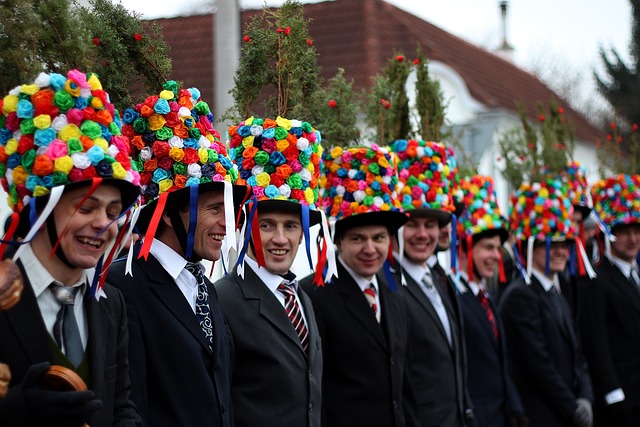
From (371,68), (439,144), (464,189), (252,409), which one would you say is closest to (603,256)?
(464,189)

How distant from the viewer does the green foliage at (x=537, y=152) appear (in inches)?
371

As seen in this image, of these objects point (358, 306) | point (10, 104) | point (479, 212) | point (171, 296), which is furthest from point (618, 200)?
point (10, 104)

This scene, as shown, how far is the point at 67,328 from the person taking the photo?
3564 mm

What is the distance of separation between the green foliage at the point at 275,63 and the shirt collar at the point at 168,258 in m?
1.28

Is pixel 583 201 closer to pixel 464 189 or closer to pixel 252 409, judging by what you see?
pixel 464 189

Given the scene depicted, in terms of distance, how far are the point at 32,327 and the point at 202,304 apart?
125 cm

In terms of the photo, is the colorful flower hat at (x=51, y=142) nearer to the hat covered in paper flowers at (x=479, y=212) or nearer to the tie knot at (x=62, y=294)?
the tie knot at (x=62, y=294)

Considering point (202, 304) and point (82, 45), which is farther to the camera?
point (202, 304)

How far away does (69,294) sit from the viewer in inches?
142

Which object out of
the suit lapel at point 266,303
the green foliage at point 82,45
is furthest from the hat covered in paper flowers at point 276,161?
the green foliage at point 82,45

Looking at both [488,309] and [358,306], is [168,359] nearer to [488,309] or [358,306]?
[358,306]

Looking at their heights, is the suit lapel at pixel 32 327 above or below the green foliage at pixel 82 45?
below

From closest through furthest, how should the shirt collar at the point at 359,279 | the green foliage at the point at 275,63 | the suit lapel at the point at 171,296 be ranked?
the suit lapel at the point at 171,296
the green foliage at the point at 275,63
the shirt collar at the point at 359,279

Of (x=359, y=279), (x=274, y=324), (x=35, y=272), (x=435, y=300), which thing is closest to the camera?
(x=35, y=272)
